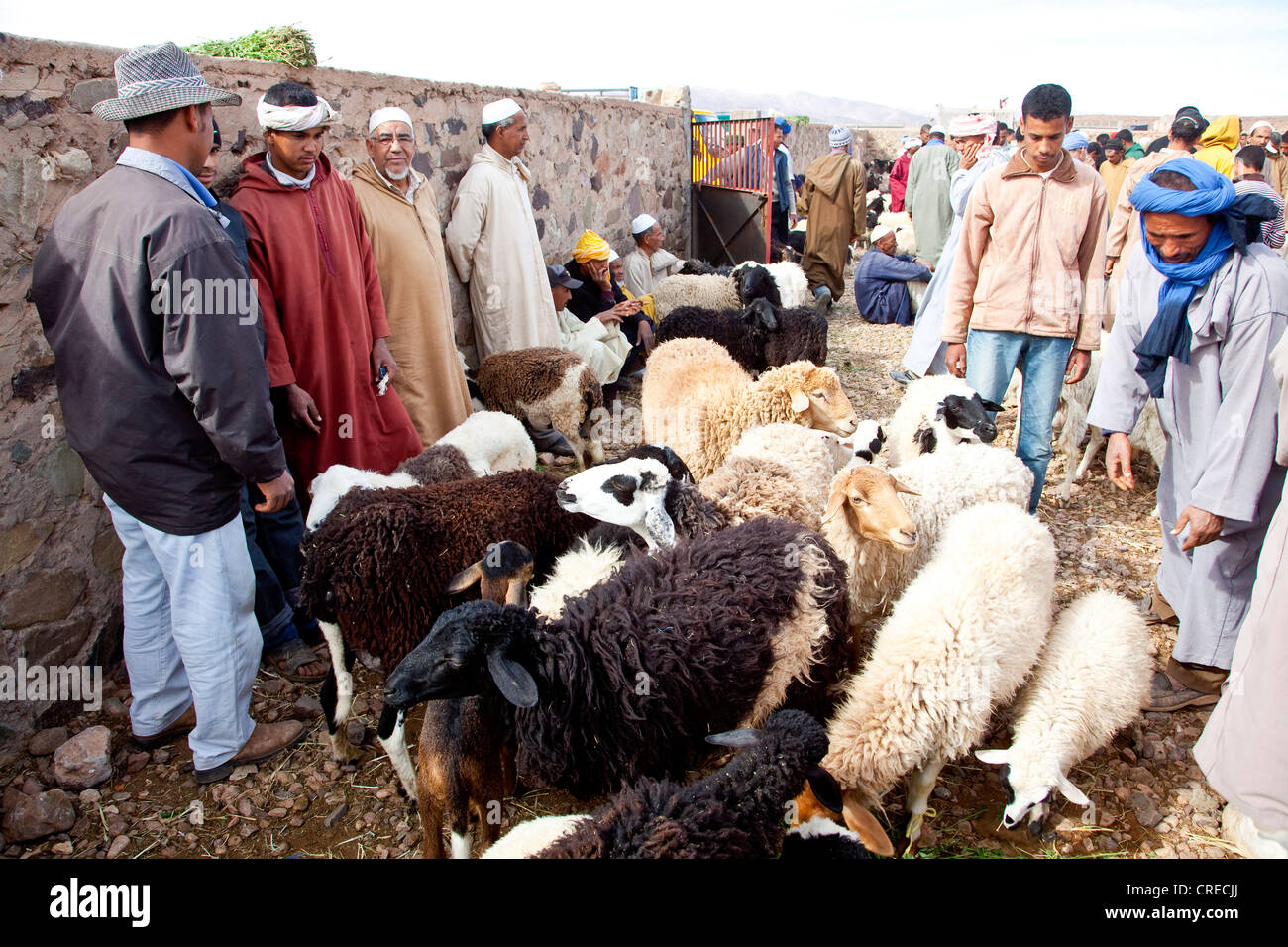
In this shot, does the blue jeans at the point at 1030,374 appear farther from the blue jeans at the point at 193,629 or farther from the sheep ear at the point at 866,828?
the blue jeans at the point at 193,629

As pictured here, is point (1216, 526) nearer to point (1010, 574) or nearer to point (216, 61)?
point (1010, 574)

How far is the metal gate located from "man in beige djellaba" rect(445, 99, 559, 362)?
6078mm

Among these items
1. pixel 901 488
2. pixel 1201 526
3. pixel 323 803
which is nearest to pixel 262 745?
pixel 323 803

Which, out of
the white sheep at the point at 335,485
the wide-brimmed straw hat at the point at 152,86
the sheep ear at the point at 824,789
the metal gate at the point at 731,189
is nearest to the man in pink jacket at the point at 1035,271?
the sheep ear at the point at 824,789

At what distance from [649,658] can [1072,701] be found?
5.67 ft

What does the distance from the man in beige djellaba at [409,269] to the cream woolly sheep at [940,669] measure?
3.20 m

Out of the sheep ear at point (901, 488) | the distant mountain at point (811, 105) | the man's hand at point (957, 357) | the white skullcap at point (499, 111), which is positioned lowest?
the sheep ear at point (901, 488)

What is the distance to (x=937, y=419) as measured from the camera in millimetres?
4828

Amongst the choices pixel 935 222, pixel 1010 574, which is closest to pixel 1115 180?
pixel 935 222

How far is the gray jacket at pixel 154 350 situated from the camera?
8.25 ft

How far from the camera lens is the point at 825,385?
482 centimetres

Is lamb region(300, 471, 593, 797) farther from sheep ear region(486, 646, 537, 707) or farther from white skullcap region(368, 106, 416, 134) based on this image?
white skullcap region(368, 106, 416, 134)

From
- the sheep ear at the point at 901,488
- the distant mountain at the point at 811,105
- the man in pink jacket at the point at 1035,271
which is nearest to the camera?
the sheep ear at the point at 901,488
